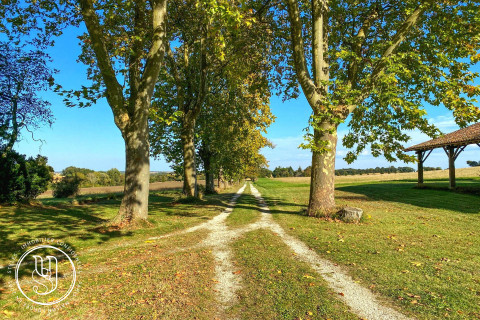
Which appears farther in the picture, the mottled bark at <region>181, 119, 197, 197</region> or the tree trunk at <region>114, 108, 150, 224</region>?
the mottled bark at <region>181, 119, 197, 197</region>

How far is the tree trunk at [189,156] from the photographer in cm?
1800

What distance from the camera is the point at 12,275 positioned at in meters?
5.18

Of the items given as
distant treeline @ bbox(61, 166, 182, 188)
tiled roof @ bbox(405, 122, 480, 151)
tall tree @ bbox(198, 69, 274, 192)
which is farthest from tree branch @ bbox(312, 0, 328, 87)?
distant treeline @ bbox(61, 166, 182, 188)

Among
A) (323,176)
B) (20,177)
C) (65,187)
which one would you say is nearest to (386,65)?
(323,176)

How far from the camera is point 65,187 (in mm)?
26453

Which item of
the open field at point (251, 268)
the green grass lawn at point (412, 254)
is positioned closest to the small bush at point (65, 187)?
the open field at point (251, 268)

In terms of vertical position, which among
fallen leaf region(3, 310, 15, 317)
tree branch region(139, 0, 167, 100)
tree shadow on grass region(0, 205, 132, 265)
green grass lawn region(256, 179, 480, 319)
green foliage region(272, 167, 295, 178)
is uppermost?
tree branch region(139, 0, 167, 100)

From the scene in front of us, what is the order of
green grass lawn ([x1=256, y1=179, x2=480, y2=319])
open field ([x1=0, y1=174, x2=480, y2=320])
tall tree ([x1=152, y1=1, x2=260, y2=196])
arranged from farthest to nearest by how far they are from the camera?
tall tree ([x1=152, y1=1, x2=260, y2=196])
green grass lawn ([x1=256, y1=179, x2=480, y2=319])
open field ([x1=0, y1=174, x2=480, y2=320])

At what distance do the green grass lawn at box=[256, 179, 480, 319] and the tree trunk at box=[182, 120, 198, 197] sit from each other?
801 centimetres

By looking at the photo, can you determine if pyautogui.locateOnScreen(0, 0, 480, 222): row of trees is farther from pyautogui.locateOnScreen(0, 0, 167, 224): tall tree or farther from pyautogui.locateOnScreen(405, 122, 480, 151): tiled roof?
pyautogui.locateOnScreen(405, 122, 480, 151): tiled roof

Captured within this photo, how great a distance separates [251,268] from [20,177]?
14.4 m

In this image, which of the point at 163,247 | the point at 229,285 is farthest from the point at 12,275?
the point at 229,285

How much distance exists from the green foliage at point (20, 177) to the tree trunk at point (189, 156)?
321 inches

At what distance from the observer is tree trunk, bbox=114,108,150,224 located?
9867mm
